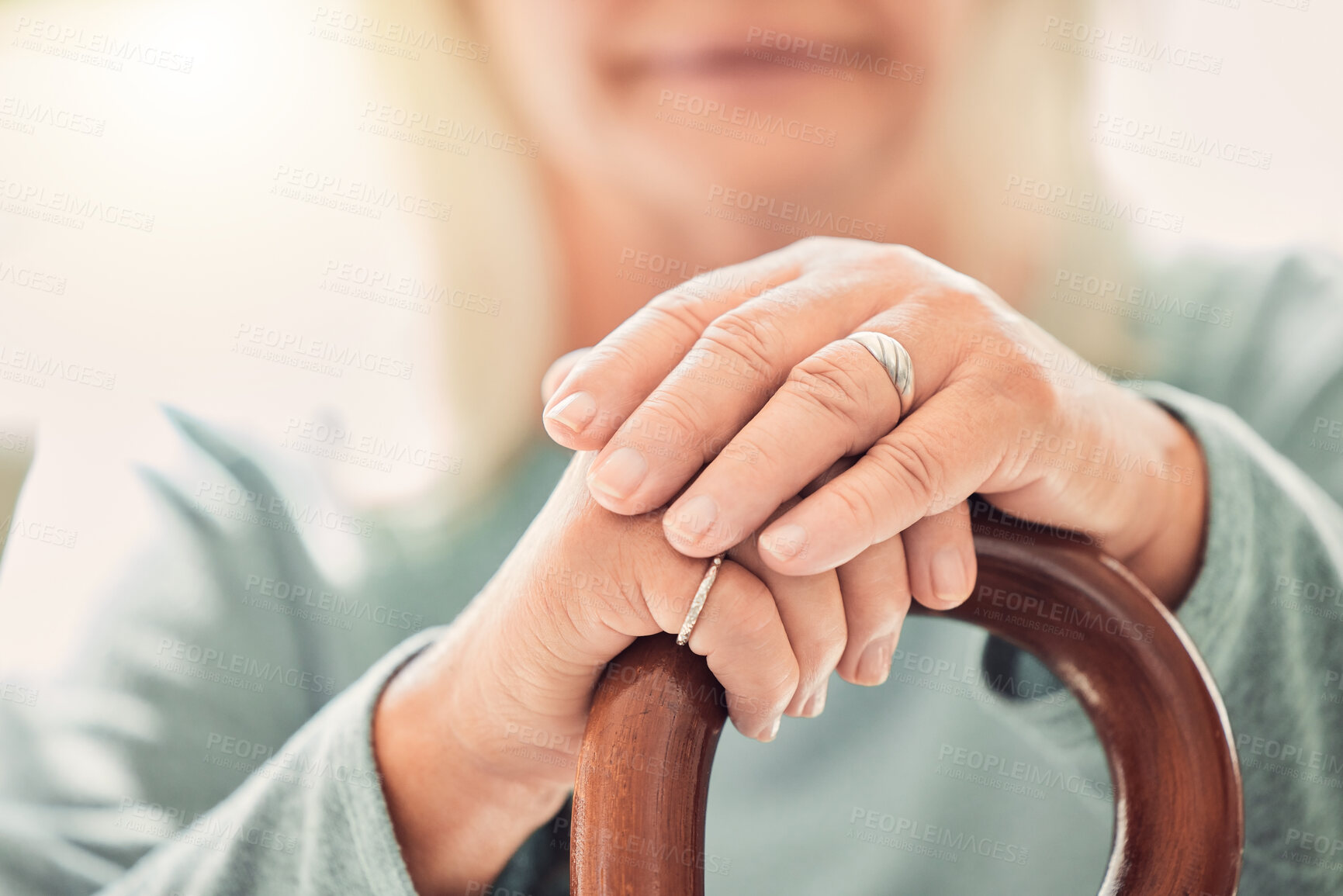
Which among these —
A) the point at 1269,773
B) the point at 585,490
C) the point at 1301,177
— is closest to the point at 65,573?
the point at 585,490

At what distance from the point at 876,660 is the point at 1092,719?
0.12 meters

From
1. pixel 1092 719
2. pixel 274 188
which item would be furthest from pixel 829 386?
pixel 274 188

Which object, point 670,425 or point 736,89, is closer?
point 670,425

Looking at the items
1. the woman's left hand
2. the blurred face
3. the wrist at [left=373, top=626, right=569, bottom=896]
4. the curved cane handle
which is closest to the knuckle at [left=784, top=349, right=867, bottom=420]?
the woman's left hand

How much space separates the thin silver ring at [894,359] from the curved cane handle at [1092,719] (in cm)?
9

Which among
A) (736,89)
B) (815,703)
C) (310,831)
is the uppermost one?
(736,89)

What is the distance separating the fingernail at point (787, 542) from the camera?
398 millimetres

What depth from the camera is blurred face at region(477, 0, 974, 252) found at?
0.94 m

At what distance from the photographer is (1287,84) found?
1176mm

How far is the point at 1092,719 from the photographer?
17.6 inches

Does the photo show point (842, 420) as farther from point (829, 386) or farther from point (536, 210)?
point (536, 210)

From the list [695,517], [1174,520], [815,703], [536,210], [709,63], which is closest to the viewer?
[695,517]

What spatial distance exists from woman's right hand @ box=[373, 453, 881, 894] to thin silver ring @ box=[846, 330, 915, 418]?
0.10m

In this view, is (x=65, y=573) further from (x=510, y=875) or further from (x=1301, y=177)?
(x=1301, y=177)
